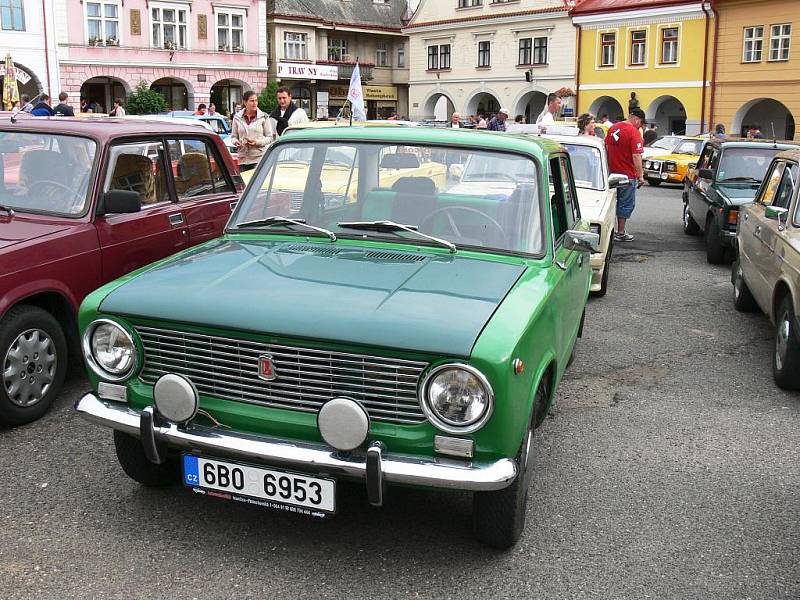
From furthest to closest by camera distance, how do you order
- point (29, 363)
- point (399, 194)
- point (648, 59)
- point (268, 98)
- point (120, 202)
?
1. point (268, 98)
2. point (648, 59)
3. point (120, 202)
4. point (29, 363)
5. point (399, 194)

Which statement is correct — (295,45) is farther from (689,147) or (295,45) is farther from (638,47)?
A: (689,147)

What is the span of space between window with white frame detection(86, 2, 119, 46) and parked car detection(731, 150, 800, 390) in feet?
133

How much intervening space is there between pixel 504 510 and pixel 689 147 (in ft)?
78.5

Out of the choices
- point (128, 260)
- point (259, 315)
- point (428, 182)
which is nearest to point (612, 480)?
point (428, 182)

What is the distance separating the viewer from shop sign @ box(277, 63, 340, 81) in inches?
2094

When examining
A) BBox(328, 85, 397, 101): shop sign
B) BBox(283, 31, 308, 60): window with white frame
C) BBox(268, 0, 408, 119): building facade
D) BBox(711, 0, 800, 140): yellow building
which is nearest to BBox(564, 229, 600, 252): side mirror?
BBox(711, 0, 800, 140): yellow building

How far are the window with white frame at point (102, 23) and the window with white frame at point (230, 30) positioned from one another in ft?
19.2

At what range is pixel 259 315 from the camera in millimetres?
3475

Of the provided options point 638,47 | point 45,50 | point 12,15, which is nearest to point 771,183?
point 638,47

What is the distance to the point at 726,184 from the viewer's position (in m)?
11.7

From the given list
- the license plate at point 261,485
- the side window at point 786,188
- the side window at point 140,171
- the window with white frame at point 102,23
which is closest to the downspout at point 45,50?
the window with white frame at point 102,23

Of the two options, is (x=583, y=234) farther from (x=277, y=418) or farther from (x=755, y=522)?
(x=277, y=418)

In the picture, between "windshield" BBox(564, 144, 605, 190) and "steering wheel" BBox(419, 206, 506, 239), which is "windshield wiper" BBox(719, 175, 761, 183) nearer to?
"windshield" BBox(564, 144, 605, 190)

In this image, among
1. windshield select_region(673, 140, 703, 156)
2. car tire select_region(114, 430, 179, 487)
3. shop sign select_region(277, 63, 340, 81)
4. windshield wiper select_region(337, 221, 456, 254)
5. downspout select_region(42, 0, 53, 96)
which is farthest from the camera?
shop sign select_region(277, 63, 340, 81)
